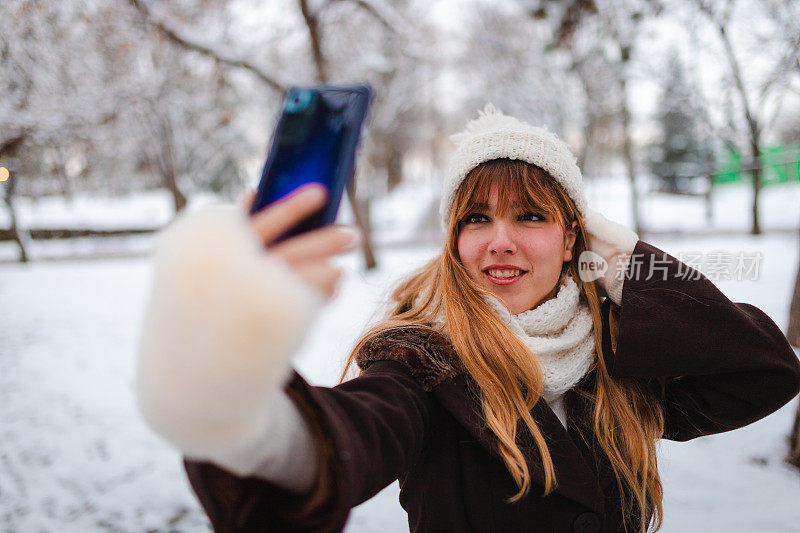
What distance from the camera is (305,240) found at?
0.66 metres

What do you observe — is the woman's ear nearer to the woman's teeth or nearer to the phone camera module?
the woman's teeth

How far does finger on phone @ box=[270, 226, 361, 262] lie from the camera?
648 millimetres

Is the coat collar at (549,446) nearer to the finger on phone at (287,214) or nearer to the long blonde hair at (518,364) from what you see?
the long blonde hair at (518,364)

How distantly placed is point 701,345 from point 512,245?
0.68m

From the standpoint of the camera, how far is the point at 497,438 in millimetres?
1353

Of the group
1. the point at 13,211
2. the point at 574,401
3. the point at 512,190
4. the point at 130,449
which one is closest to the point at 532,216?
the point at 512,190

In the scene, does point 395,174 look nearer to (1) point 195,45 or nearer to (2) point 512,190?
(1) point 195,45

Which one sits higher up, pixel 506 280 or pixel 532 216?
pixel 532 216

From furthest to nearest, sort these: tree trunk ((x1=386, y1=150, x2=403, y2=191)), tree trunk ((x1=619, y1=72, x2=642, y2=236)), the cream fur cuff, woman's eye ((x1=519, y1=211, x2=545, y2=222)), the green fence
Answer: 1. tree trunk ((x1=386, y1=150, x2=403, y2=191))
2. tree trunk ((x1=619, y1=72, x2=642, y2=236))
3. the green fence
4. woman's eye ((x1=519, y1=211, x2=545, y2=222))
5. the cream fur cuff

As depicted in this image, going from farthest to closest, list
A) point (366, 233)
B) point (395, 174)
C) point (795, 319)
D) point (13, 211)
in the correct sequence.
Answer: point (395, 174)
point (13, 211)
point (366, 233)
point (795, 319)

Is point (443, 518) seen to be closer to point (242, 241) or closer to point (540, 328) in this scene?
point (540, 328)

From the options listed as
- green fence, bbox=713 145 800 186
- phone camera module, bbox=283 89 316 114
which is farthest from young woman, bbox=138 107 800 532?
green fence, bbox=713 145 800 186

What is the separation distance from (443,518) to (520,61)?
1671 cm

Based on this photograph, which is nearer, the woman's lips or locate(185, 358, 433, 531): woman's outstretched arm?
locate(185, 358, 433, 531): woman's outstretched arm
